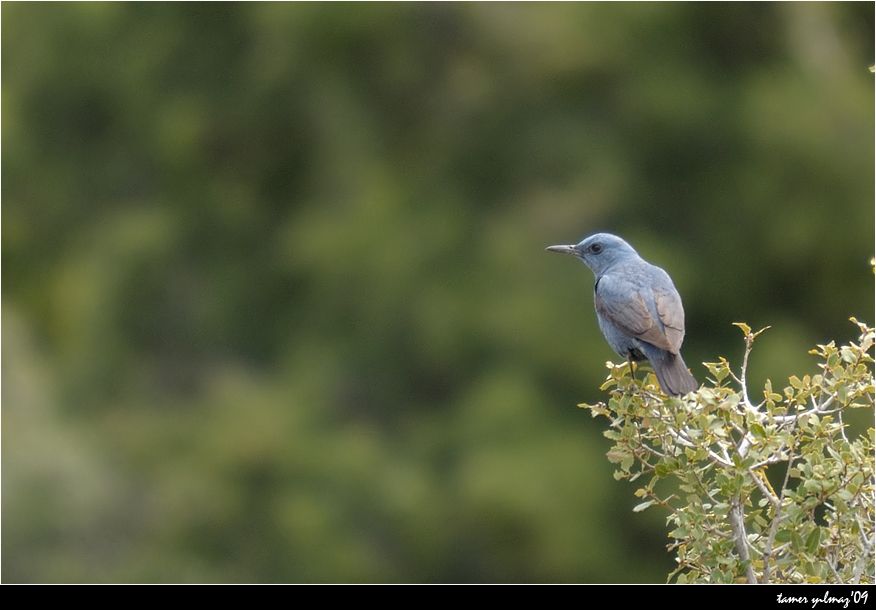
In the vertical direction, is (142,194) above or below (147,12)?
below

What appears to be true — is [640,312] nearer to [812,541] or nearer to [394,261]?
[812,541]

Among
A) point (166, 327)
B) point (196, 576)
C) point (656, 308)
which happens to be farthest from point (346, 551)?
point (656, 308)

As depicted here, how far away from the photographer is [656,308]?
555 centimetres

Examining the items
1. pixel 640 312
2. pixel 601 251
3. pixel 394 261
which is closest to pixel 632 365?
pixel 640 312

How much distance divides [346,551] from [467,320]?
281 cm

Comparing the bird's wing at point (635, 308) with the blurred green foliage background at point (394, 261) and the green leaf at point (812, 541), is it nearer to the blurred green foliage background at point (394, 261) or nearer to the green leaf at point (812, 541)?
the green leaf at point (812, 541)

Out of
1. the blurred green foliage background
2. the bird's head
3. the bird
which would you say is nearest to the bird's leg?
the bird

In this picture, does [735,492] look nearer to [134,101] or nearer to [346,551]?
[346,551]

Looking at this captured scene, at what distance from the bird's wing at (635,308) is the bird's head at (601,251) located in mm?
267

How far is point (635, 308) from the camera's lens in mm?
5551

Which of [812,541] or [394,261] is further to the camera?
[394,261]

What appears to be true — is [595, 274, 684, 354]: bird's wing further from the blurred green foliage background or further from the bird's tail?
the blurred green foliage background

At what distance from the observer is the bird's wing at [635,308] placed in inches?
210

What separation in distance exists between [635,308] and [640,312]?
5 centimetres
